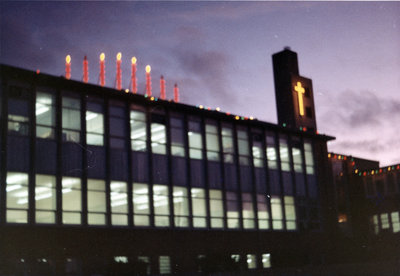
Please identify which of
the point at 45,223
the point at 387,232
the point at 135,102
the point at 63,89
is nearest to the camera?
the point at 45,223

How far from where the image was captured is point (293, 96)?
56.5 m

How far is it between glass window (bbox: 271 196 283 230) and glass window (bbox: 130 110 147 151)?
12.3m

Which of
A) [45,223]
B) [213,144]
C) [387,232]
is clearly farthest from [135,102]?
[387,232]

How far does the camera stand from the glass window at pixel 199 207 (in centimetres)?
3906

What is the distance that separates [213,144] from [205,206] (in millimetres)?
4645

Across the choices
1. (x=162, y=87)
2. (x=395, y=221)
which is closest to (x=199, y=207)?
(x=162, y=87)

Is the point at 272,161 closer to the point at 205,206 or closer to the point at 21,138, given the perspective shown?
the point at 205,206

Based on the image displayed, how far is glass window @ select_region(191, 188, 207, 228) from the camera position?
1538 inches

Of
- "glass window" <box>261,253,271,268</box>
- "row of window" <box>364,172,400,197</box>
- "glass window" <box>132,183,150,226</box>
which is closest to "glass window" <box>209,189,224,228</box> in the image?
"glass window" <box>261,253,271,268</box>

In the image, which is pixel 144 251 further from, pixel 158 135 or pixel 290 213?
pixel 290 213

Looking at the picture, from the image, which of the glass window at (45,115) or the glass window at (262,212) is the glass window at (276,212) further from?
the glass window at (45,115)

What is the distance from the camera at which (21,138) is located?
31703 mm

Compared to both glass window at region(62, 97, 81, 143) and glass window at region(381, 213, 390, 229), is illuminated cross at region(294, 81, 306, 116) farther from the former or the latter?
glass window at region(62, 97, 81, 143)

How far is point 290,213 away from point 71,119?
19.8 metres
